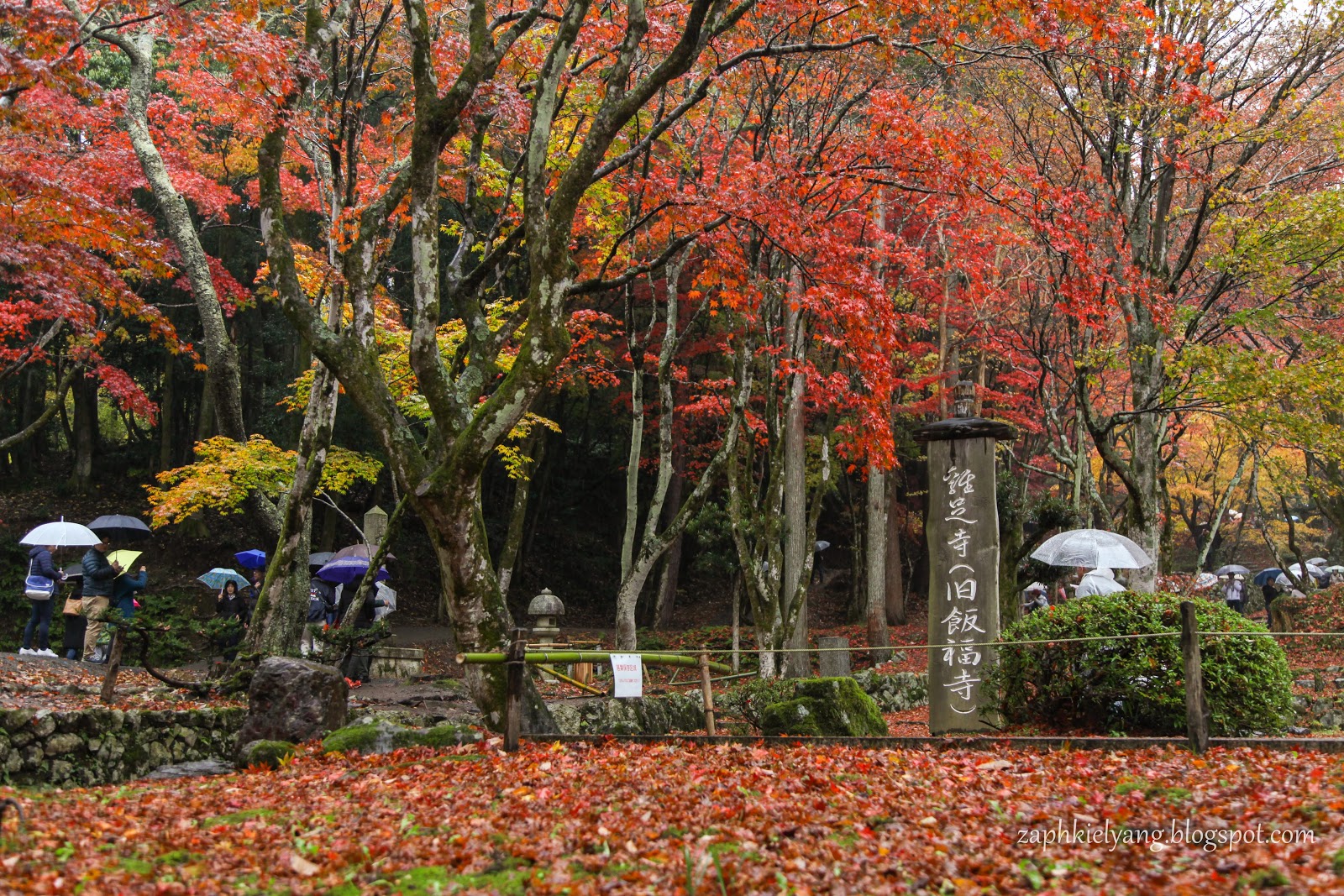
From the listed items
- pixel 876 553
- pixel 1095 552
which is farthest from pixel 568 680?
pixel 876 553

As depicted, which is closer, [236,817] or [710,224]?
[236,817]

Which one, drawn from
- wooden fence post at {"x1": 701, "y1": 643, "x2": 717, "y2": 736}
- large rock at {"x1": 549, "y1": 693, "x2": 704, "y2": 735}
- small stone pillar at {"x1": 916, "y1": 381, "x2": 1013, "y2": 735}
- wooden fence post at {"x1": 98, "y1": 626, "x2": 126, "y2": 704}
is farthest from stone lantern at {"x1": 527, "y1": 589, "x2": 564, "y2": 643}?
small stone pillar at {"x1": 916, "y1": 381, "x2": 1013, "y2": 735}

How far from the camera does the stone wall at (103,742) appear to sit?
327 inches

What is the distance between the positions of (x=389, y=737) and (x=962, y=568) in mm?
5486

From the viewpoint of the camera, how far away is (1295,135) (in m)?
12.2

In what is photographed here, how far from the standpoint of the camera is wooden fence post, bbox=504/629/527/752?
7328mm

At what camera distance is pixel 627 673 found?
7.74 metres

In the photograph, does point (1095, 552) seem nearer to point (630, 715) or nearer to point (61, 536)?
point (630, 715)

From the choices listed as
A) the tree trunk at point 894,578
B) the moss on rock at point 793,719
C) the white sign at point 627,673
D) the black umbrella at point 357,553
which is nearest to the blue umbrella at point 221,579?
the black umbrella at point 357,553

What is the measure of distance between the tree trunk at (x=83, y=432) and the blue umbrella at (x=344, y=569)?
490 inches

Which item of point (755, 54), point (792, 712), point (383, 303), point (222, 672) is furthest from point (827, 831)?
point (383, 303)

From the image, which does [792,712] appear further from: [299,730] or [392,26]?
[392,26]

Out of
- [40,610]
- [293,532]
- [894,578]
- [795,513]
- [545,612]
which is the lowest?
[545,612]

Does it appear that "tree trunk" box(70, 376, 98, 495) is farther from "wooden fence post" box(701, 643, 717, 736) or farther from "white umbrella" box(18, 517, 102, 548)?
"wooden fence post" box(701, 643, 717, 736)
